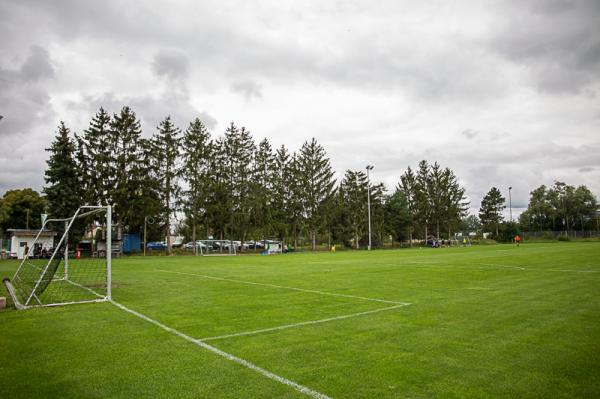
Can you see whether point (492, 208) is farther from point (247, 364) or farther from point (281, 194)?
point (247, 364)

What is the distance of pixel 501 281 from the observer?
44.6ft

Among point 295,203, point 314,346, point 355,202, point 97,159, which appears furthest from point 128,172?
point 314,346

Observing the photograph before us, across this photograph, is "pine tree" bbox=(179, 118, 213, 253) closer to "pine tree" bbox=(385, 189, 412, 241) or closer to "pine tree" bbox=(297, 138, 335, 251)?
"pine tree" bbox=(297, 138, 335, 251)

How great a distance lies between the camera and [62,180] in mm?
43562

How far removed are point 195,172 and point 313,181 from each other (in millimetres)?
19866

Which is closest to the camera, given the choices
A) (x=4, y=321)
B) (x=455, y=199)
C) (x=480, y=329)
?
(x=480, y=329)

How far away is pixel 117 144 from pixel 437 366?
4921 cm

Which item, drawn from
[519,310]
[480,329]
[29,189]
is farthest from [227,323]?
[29,189]

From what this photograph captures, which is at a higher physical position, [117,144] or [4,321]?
[117,144]

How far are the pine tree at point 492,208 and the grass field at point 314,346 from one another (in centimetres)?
10204

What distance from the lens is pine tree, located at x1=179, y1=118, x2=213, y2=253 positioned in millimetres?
49219

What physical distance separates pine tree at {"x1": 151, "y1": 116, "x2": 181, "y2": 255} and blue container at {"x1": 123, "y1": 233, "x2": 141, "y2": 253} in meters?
4.00

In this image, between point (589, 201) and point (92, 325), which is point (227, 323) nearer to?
point (92, 325)

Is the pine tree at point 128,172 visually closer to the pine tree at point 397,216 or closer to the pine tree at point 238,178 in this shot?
the pine tree at point 238,178
